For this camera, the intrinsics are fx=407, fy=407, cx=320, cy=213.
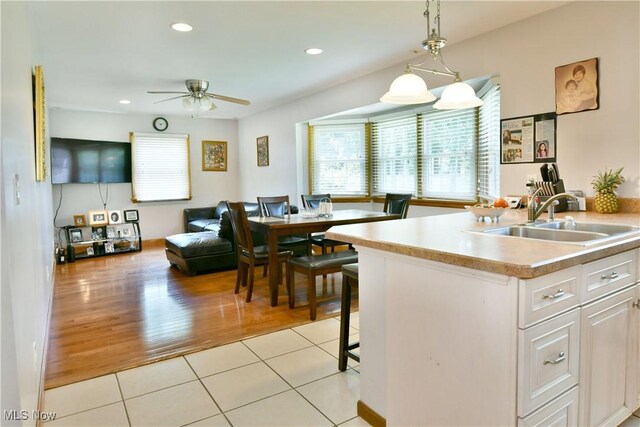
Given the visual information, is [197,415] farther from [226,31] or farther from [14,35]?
[226,31]

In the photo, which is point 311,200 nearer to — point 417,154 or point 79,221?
point 417,154

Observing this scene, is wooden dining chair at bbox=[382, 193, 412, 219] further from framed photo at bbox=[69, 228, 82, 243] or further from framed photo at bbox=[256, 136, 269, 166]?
framed photo at bbox=[69, 228, 82, 243]

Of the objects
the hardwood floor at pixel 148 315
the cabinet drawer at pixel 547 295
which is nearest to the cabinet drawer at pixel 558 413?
the cabinet drawer at pixel 547 295

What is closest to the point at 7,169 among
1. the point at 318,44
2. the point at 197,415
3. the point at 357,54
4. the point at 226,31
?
the point at 197,415

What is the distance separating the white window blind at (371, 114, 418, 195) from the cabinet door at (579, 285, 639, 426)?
155 inches

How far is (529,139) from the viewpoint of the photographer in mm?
3270

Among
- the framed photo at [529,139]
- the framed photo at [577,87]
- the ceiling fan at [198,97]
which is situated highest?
the ceiling fan at [198,97]

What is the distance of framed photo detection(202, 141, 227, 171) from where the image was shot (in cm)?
803

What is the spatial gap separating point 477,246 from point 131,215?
269 inches

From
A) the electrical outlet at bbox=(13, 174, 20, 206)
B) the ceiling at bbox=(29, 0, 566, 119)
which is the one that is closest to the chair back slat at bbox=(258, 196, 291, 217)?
the ceiling at bbox=(29, 0, 566, 119)

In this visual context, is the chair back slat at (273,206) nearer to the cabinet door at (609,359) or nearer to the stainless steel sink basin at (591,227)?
the stainless steel sink basin at (591,227)

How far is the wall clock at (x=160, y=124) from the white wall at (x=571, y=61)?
524 cm
